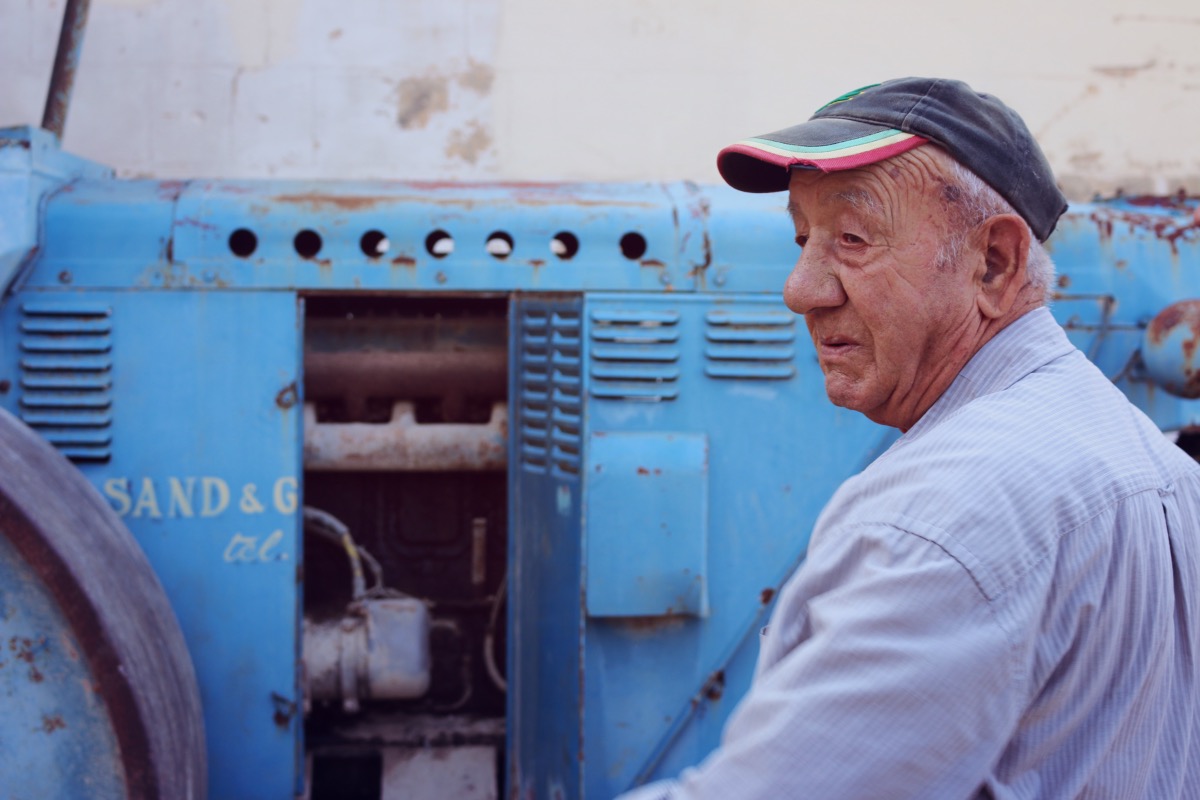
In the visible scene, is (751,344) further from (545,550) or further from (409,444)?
(409,444)

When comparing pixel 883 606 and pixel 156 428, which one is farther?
pixel 156 428

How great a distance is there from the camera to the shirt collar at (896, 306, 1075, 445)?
95 centimetres

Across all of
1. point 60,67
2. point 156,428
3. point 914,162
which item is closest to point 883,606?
point 914,162

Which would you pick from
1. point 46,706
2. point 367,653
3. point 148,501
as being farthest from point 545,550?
point 46,706

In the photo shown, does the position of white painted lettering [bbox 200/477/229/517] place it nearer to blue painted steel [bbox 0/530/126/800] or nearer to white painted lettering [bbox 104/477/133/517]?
white painted lettering [bbox 104/477/133/517]

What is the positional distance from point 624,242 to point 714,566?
695mm

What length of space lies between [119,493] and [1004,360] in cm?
183

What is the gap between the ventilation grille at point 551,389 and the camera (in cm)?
227

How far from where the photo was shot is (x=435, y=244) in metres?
2.32

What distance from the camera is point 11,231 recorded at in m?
2.18

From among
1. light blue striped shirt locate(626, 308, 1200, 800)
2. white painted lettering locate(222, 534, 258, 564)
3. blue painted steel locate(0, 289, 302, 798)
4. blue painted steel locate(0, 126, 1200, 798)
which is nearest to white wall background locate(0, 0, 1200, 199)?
blue painted steel locate(0, 126, 1200, 798)

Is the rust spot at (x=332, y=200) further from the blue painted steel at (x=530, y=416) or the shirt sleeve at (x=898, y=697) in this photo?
the shirt sleeve at (x=898, y=697)

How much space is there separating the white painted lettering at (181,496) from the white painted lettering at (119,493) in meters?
0.08

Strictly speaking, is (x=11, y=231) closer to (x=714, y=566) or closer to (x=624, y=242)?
(x=624, y=242)
